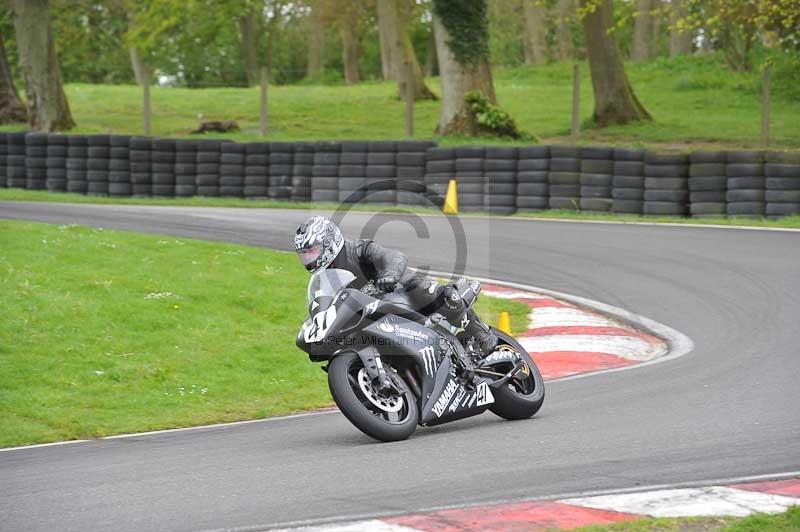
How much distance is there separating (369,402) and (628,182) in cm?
1282

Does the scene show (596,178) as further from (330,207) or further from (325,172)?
(325,172)

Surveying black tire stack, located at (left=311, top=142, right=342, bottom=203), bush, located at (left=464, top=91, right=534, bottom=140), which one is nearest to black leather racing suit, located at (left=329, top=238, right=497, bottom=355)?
black tire stack, located at (left=311, top=142, right=342, bottom=203)

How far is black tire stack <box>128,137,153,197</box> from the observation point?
910 inches

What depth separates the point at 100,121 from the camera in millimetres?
33250

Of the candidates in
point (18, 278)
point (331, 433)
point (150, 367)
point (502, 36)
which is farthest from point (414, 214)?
point (502, 36)

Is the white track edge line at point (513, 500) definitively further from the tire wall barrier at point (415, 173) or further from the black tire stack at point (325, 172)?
the black tire stack at point (325, 172)

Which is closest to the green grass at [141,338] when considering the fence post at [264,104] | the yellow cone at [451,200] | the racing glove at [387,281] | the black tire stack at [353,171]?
the racing glove at [387,281]

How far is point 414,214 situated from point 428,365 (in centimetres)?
1338

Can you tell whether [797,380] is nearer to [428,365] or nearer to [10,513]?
[428,365]

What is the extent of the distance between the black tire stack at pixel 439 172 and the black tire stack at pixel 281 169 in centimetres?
292

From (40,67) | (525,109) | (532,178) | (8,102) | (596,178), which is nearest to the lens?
(596,178)

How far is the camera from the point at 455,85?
2581 centimetres

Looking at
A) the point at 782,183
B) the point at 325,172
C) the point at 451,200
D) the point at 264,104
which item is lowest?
the point at 451,200

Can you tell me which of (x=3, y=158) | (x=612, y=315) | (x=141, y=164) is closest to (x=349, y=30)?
(x=3, y=158)
